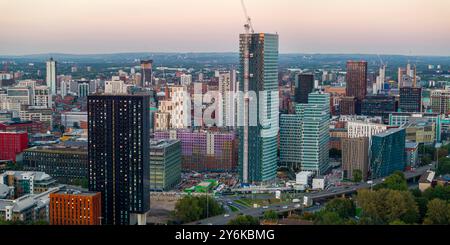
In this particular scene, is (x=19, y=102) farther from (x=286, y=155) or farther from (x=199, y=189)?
(x=286, y=155)

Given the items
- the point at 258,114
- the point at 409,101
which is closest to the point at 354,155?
the point at 258,114

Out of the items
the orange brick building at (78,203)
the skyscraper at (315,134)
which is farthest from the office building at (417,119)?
the orange brick building at (78,203)

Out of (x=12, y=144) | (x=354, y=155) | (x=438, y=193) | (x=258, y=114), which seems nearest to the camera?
(x=438, y=193)

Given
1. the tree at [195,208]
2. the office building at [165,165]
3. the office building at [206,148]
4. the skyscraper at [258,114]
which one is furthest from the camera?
the office building at [206,148]

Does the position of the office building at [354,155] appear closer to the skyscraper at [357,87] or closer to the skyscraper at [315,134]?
the skyscraper at [315,134]

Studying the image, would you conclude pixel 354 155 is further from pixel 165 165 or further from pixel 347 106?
pixel 347 106

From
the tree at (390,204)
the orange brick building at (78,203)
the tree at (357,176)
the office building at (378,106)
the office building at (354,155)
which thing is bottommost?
the tree at (357,176)
